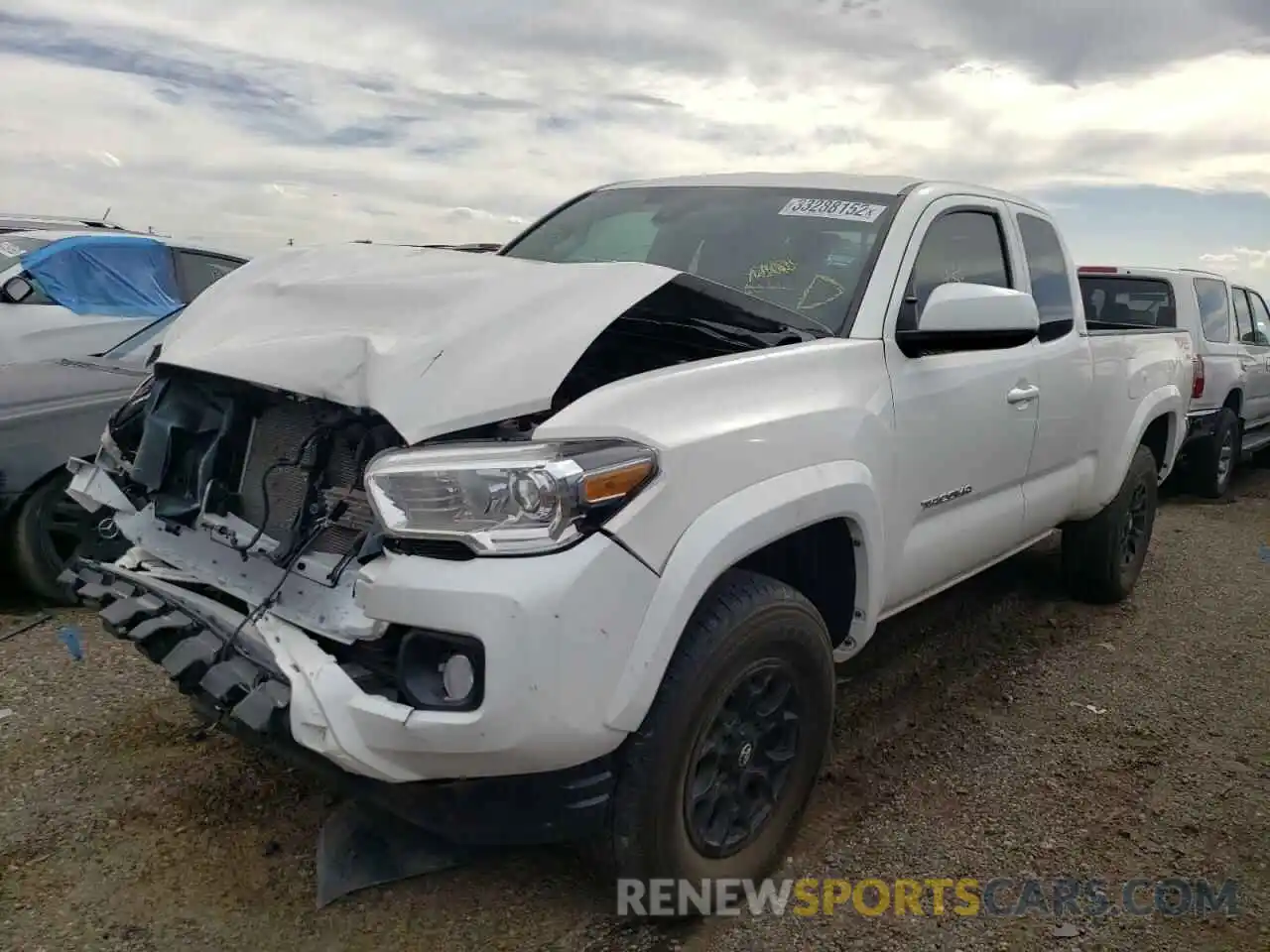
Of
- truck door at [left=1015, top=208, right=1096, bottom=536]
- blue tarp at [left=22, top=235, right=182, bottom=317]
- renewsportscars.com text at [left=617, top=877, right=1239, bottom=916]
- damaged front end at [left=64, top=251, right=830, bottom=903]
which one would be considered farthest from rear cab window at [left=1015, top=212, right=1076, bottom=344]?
blue tarp at [left=22, top=235, right=182, bottom=317]

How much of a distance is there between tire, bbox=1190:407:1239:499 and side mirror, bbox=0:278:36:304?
8.65 m

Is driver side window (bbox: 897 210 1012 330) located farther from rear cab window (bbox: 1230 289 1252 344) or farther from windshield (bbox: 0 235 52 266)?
windshield (bbox: 0 235 52 266)

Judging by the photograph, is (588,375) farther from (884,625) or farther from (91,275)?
(91,275)

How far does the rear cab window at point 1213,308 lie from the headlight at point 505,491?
24.6 feet

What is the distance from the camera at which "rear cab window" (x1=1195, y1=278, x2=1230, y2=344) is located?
324 inches

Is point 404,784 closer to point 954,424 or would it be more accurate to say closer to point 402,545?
point 402,545

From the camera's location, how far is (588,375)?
2615mm

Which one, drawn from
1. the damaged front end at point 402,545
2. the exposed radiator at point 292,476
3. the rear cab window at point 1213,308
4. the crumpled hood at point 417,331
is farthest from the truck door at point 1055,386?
the rear cab window at point 1213,308

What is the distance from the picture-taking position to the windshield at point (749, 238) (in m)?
3.32

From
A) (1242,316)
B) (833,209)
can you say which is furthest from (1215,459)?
(833,209)

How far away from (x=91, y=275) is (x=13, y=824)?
197 inches

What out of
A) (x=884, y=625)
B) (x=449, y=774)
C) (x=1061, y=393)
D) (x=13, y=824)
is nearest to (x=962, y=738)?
(x=884, y=625)

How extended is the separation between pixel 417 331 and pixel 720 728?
1.20 meters

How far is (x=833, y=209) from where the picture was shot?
3.54 m
